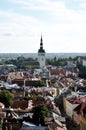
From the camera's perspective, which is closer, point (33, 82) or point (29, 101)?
point (29, 101)

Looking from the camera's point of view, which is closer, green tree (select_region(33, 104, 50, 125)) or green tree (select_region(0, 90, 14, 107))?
green tree (select_region(33, 104, 50, 125))

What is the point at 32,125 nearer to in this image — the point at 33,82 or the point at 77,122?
the point at 77,122

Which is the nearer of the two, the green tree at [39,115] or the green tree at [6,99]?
the green tree at [39,115]

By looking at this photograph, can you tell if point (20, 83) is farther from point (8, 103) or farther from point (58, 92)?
point (8, 103)

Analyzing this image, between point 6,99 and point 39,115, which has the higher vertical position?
point 39,115

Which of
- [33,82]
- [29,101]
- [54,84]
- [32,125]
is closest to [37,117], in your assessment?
[32,125]

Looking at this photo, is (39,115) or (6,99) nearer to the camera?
(39,115)

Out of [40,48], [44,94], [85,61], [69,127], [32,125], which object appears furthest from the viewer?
[85,61]

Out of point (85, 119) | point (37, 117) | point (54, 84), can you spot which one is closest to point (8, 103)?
point (37, 117)

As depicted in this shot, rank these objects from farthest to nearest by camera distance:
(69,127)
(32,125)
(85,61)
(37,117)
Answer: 1. (85,61)
2. (69,127)
3. (37,117)
4. (32,125)
